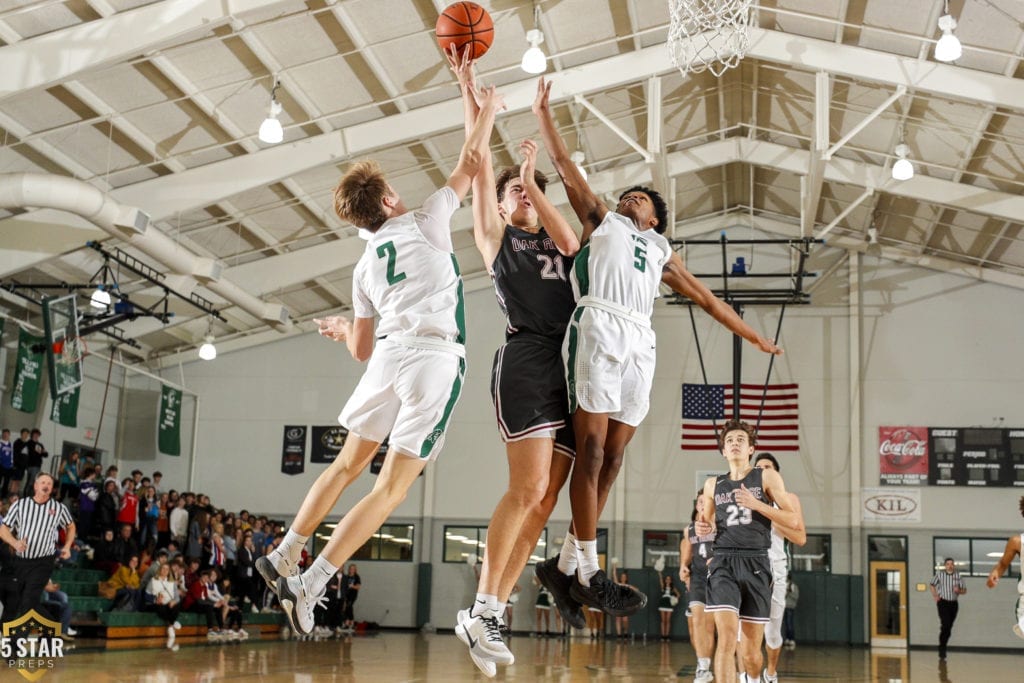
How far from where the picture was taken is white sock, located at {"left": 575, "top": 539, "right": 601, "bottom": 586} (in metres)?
5.15

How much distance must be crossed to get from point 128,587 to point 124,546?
72.9 inches

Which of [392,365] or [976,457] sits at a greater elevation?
[976,457]

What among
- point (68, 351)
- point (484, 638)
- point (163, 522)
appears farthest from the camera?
point (163, 522)

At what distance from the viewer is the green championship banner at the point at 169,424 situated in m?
25.1

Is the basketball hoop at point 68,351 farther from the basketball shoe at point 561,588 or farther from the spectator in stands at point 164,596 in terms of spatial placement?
the basketball shoe at point 561,588

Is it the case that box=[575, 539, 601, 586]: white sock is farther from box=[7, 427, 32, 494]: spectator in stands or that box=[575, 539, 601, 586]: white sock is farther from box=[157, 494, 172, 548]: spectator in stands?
box=[157, 494, 172, 548]: spectator in stands

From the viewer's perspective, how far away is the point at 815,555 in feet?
84.8

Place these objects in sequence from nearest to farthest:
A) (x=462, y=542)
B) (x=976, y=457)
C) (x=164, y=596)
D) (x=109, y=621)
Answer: (x=109, y=621) < (x=164, y=596) < (x=976, y=457) < (x=462, y=542)

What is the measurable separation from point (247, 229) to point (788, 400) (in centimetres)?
1349

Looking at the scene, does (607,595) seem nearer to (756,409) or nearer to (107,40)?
(107,40)

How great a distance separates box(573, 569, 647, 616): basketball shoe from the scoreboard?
2247cm

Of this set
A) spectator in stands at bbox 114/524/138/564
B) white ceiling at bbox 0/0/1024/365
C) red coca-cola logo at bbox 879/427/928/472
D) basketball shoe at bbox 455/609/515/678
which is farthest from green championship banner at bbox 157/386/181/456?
basketball shoe at bbox 455/609/515/678

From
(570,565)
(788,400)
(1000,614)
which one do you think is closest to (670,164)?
(788,400)

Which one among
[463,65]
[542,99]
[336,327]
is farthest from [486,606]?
[463,65]
